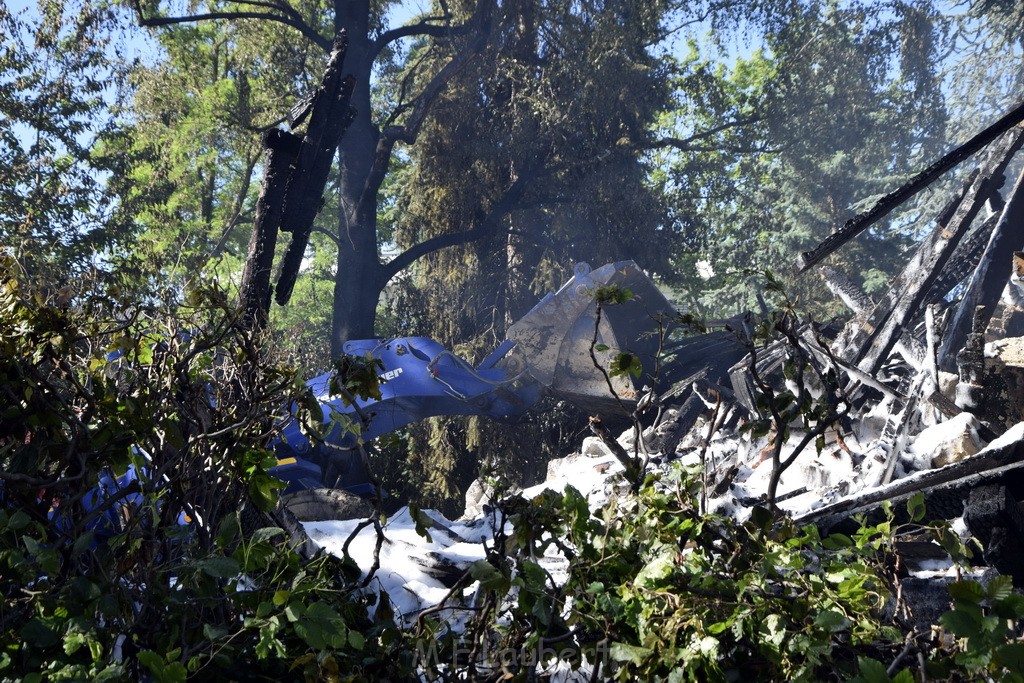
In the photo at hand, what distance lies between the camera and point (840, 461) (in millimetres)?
5742

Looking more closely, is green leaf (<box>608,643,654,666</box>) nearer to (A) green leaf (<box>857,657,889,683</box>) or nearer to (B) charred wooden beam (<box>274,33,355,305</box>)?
(A) green leaf (<box>857,657,889,683</box>)

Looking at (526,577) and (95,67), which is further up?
(95,67)

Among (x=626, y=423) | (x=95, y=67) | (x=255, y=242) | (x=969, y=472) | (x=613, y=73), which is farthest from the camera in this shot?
(x=95, y=67)

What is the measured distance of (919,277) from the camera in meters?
7.91

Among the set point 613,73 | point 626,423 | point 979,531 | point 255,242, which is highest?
point 613,73

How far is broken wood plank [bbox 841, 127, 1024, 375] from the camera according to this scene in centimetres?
739

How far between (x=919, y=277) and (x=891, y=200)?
4950 millimetres

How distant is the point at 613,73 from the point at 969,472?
48.6 feet

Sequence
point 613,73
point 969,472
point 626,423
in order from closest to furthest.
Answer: point 969,472, point 626,423, point 613,73

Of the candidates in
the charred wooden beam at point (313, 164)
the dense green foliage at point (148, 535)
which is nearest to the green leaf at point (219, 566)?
the dense green foliage at point (148, 535)

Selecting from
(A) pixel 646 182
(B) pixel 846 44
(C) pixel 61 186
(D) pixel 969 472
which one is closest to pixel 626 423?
(D) pixel 969 472

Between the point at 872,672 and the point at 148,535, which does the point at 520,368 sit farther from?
the point at 872,672

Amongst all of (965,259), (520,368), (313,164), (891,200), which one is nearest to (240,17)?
(313,164)

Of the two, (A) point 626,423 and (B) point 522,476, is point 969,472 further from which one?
(B) point 522,476
